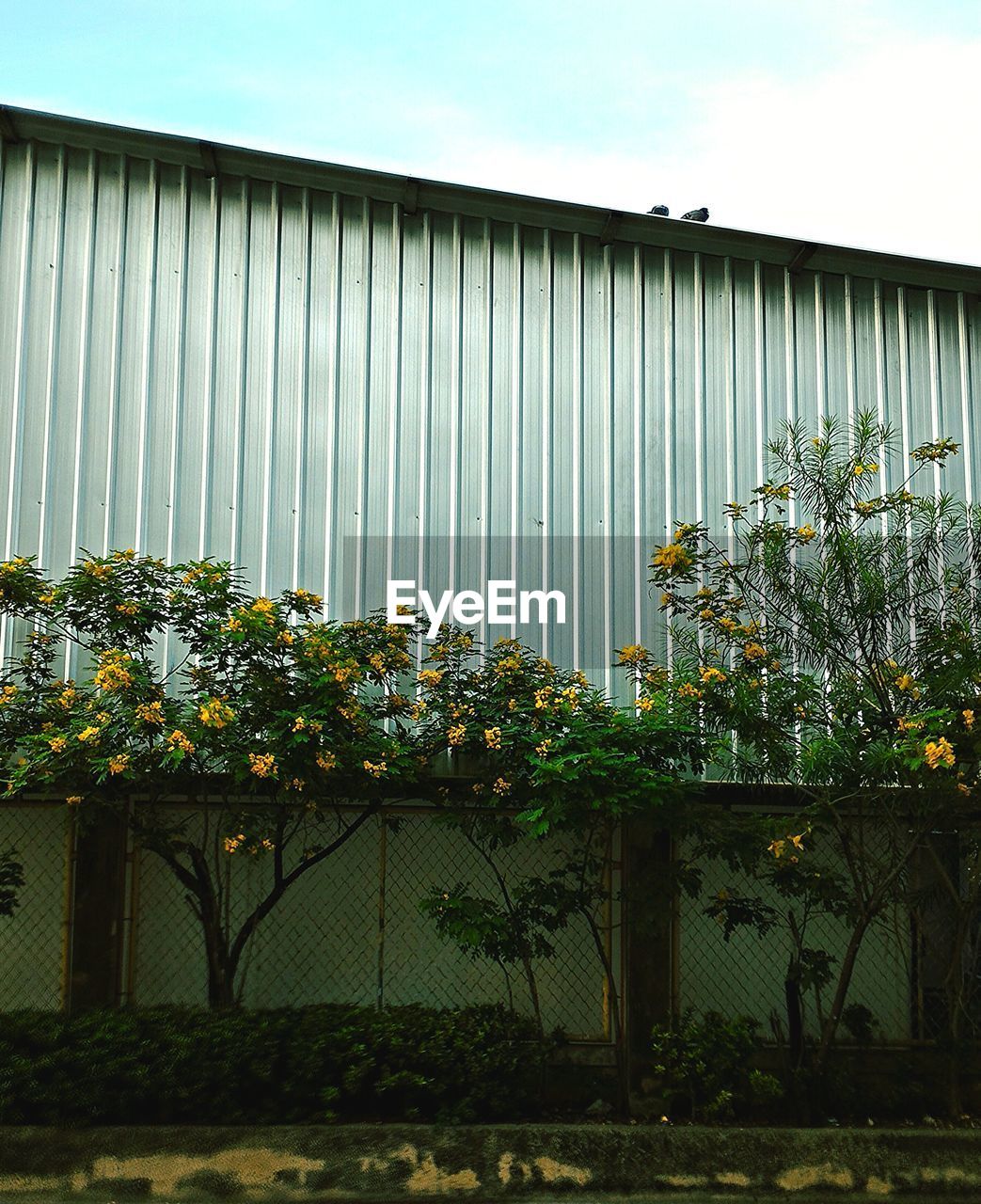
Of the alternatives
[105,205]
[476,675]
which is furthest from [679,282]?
[105,205]

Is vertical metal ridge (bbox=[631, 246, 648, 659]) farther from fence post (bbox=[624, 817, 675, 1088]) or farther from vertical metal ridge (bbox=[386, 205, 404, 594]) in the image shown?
vertical metal ridge (bbox=[386, 205, 404, 594])

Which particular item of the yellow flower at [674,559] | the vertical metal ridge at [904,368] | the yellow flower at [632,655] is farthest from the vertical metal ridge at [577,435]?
the vertical metal ridge at [904,368]

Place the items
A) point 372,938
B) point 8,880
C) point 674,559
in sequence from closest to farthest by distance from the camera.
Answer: point 674,559 < point 8,880 < point 372,938

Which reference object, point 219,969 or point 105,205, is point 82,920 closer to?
point 219,969

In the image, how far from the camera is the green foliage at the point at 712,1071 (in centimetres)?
786

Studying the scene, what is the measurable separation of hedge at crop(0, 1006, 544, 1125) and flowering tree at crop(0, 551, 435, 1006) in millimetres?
703

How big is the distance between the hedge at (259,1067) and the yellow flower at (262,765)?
5.71ft

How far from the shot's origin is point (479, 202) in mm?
9727

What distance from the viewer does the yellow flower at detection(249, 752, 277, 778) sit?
685 centimetres

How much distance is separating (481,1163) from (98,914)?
11.7 feet

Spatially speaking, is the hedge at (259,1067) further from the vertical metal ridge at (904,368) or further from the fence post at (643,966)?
the vertical metal ridge at (904,368)

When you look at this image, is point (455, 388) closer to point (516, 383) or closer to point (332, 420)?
point (516, 383)

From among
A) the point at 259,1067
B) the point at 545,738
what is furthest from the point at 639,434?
the point at 259,1067

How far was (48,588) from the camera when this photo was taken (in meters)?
7.64
